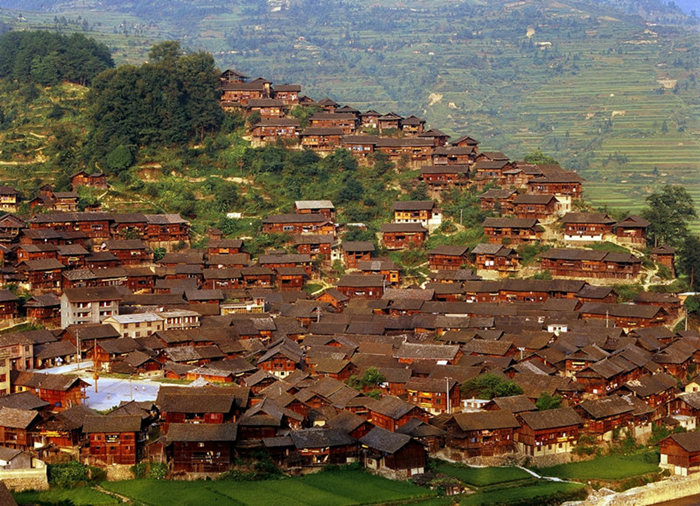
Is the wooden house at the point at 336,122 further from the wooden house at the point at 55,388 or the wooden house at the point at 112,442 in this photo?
the wooden house at the point at 112,442

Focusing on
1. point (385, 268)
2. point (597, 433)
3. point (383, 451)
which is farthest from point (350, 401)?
point (385, 268)

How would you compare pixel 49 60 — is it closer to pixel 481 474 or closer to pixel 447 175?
pixel 447 175

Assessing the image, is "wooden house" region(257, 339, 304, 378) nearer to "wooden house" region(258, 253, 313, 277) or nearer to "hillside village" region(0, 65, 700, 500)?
"hillside village" region(0, 65, 700, 500)

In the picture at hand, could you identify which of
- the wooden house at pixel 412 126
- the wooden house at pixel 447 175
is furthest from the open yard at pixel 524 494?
the wooden house at pixel 412 126

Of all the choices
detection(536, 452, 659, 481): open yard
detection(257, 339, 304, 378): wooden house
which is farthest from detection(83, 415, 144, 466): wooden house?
detection(536, 452, 659, 481): open yard

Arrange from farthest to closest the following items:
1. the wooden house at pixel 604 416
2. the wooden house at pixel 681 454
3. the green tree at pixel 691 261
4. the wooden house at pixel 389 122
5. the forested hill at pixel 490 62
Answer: the forested hill at pixel 490 62, the wooden house at pixel 389 122, the green tree at pixel 691 261, the wooden house at pixel 604 416, the wooden house at pixel 681 454

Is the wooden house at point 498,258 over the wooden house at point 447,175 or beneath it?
beneath
